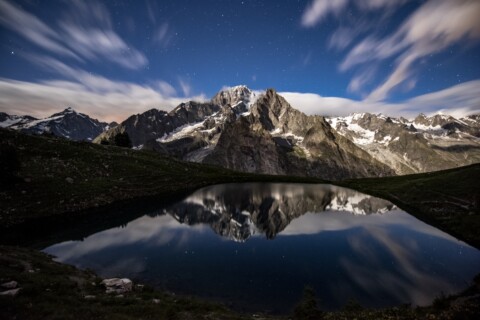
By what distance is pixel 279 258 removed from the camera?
36.4 metres

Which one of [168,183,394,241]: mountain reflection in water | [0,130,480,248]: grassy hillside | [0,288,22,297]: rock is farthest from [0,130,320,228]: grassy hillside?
[0,288,22,297]: rock

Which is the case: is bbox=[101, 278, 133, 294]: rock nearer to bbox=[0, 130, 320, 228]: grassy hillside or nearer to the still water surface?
the still water surface

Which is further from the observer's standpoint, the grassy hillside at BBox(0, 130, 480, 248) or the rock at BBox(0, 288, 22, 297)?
the grassy hillside at BBox(0, 130, 480, 248)

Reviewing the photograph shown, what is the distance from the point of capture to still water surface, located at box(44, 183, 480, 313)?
26.9 m

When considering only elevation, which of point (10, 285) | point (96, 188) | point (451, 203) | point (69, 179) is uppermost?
point (69, 179)

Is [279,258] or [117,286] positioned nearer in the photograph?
[117,286]

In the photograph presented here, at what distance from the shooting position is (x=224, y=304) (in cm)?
2391

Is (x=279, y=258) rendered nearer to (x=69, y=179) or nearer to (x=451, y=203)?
(x=451, y=203)

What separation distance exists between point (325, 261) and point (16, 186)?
174 feet

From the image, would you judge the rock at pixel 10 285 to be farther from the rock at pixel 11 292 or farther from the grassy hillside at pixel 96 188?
the grassy hillside at pixel 96 188

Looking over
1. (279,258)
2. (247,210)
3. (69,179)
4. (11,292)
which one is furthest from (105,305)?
(69,179)

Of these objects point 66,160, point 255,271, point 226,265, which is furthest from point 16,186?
point 255,271

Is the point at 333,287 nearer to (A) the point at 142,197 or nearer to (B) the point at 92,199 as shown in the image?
(B) the point at 92,199

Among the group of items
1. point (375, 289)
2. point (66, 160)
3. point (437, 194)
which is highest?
point (66, 160)
